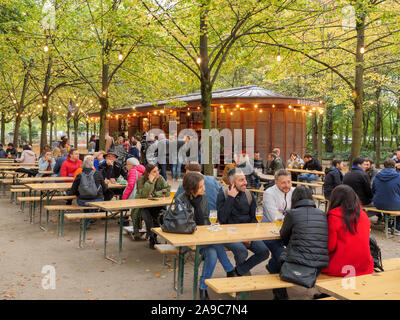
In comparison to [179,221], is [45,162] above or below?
above

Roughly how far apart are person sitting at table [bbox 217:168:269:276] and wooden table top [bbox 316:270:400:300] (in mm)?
1521

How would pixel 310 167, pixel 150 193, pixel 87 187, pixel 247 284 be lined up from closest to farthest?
1. pixel 247 284
2. pixel 150 193
3. pixel 87 187
4. pixel 310 167

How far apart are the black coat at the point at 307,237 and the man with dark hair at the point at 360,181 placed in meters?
4.49

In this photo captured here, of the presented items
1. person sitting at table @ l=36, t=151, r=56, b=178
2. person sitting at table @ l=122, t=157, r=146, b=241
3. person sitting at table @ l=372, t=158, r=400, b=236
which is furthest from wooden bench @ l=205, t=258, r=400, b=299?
person sitting at table @ l=36, t=151, r=56, b=178

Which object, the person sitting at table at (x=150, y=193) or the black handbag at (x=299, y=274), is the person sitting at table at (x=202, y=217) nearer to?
the black handbag at (x=299, y=274)

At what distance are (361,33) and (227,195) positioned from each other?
7.84 meters

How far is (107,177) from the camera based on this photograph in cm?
876

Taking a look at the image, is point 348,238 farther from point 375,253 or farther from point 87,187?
point 87,187

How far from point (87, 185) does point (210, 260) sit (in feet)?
12.4

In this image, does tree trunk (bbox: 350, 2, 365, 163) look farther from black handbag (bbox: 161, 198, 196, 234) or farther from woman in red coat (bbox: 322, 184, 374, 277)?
black handbag (bbox: 161, 198, 196, 234)

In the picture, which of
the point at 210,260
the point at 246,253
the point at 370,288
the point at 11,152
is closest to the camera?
the point at 370,288

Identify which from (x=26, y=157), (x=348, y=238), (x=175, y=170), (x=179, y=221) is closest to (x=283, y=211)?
(x=348, y=238)

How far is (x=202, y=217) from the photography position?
4.79 metres

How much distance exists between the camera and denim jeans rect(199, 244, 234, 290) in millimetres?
4285
